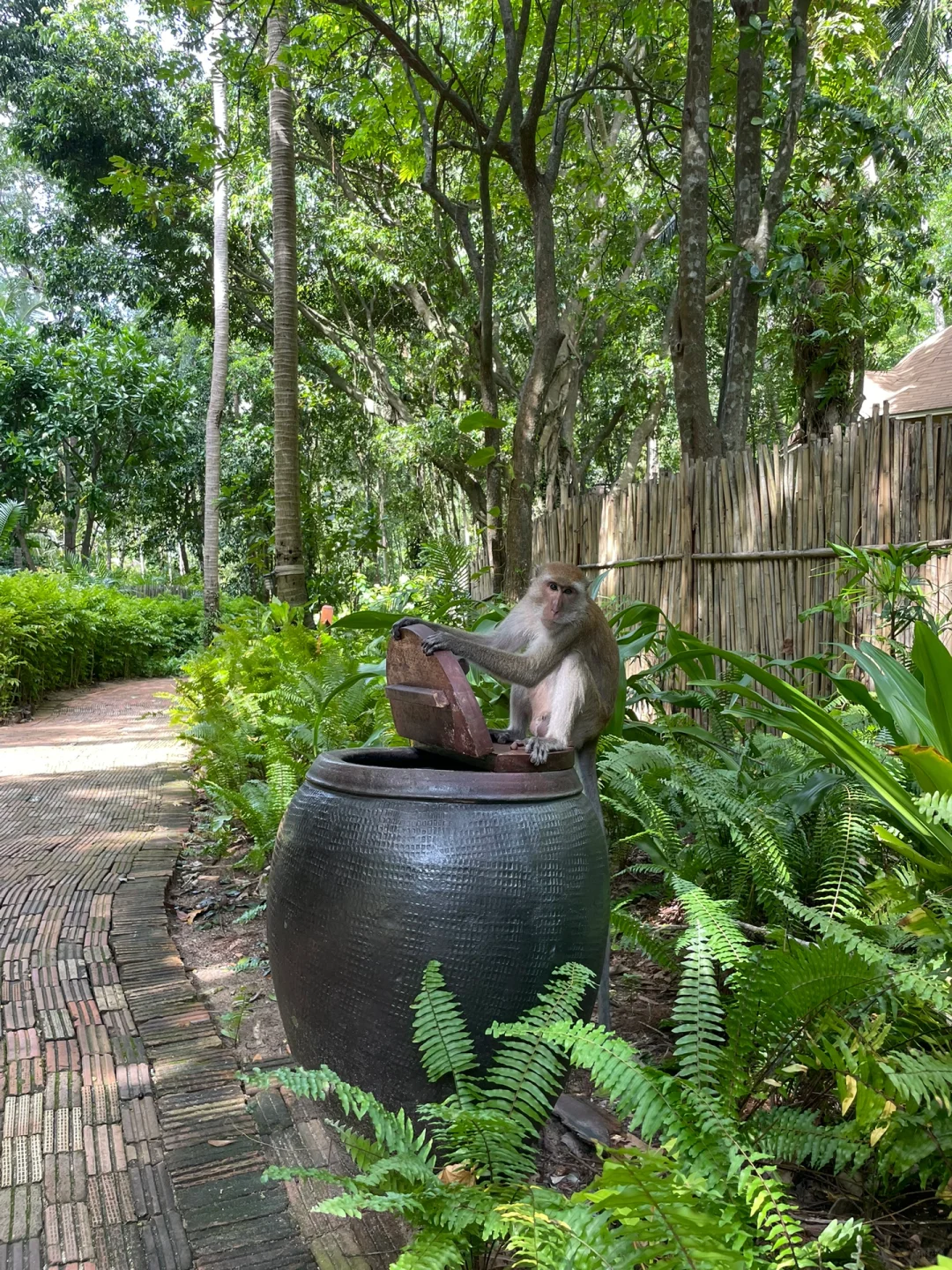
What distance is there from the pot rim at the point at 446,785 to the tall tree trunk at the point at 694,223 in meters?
4.67

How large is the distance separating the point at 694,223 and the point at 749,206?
101cm

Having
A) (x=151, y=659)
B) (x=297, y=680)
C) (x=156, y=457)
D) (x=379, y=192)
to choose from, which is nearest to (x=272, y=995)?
(x=297, y=680)

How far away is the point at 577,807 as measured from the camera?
2188mm

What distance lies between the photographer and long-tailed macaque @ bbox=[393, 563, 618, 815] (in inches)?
108

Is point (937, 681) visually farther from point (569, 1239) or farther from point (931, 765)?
point (569, 1239)

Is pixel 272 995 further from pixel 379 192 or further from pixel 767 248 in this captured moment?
pixel 379 192

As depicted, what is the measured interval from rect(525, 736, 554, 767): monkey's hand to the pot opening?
136 mm

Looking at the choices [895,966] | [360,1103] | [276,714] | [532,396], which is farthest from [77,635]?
[895,966]

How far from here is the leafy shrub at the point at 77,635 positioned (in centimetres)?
963

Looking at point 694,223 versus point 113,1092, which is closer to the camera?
point 113,1092

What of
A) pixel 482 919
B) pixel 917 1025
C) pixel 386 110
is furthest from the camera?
pixel 386 110

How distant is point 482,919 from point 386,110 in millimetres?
8386

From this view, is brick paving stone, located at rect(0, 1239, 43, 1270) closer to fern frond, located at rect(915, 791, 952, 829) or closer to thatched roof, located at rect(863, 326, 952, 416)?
fern frond, located at rect(915, 791, 952, 829)

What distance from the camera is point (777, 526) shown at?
18.6 feet
